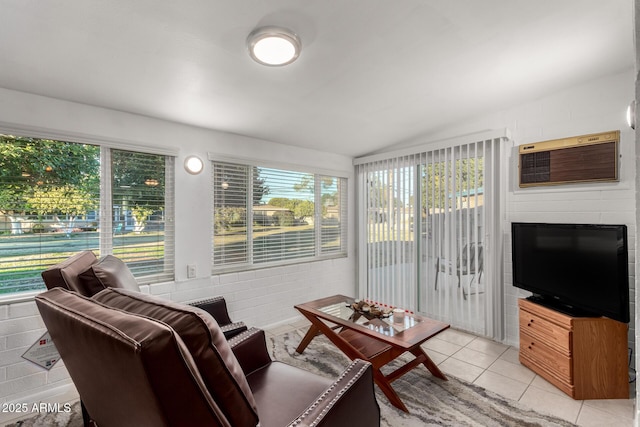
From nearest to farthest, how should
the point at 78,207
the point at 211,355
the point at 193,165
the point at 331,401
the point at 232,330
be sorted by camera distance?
1. the point at 211,355
2. the point at 331,401
3. the point at 232,330
4. the point at 78,207
5. the point at 193,165

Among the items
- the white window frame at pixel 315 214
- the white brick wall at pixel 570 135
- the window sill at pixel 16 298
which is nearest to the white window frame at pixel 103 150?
the window sill at pixel 16 298

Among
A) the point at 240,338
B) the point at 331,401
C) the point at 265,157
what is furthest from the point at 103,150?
the point at 331,401

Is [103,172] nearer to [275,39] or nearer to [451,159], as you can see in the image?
[275,39]

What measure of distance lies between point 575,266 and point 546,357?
30.1 inches

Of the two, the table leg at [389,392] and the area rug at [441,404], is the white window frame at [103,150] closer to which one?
the area rug at [441,404]

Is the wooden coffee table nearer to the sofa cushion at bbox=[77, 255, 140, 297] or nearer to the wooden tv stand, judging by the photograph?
the wooden tv stand

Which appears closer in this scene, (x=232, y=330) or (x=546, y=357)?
(x=232, y=330)

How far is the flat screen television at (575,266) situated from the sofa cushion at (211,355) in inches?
102

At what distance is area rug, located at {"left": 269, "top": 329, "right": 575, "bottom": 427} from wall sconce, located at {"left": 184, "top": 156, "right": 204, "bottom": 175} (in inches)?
77.3

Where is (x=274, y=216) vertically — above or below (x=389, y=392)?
above

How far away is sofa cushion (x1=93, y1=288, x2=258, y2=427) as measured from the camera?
86cm

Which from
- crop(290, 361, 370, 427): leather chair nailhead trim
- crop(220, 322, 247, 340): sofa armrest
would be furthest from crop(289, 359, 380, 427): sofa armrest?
crop(220, 322, 247, 340): sofa armrest

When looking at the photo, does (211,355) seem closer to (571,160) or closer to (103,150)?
(103,150)

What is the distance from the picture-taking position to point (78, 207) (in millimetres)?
2441
